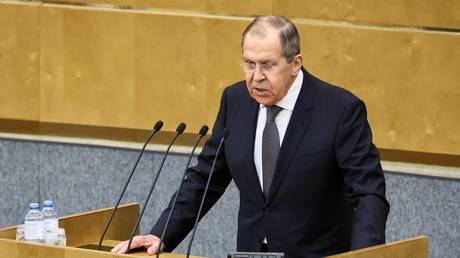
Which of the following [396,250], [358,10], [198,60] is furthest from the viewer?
[198,60]

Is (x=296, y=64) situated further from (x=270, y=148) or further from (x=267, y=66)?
(x=270, y=148)

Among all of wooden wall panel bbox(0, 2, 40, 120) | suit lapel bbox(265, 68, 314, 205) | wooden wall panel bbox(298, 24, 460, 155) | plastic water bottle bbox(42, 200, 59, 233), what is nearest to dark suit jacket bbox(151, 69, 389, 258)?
suit lapel bbox(265, 68, 314, 205)

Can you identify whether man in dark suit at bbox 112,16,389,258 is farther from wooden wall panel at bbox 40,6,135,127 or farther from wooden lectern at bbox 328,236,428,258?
wooden wall panel at bbox 40,6,135,127

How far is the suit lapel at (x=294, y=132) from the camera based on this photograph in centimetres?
461

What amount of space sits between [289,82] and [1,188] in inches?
153

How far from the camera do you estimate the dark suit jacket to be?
4535 millimetres

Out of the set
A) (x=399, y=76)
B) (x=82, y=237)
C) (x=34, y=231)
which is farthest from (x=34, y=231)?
(x=399, y=76)

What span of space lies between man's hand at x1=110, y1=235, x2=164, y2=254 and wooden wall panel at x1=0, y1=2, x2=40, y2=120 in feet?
11.3

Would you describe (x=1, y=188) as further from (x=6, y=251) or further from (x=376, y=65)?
(x=6, y=251)

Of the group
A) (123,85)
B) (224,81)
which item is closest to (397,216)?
(224,81)

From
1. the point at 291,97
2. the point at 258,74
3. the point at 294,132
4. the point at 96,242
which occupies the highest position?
the point at 258,74

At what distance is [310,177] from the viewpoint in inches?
181

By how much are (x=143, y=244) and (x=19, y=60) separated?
11.7ft

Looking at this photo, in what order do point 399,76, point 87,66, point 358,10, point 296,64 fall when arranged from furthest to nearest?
1. point 87,66
2. point 358,10
3. point 399,76
4. point 296,64
